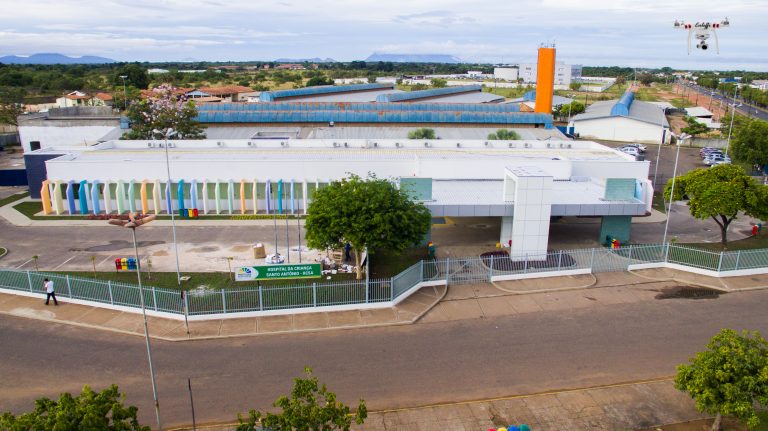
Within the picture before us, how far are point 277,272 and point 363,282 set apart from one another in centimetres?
390

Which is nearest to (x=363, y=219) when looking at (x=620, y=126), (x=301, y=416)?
(x=301, y=416)

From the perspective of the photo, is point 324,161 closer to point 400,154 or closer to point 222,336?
point 400,154

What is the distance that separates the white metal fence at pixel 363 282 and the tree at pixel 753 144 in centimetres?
2512

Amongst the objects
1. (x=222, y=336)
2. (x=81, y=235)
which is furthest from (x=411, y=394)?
(x=81, y=235)

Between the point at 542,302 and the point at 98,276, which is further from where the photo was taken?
the point at 98,276

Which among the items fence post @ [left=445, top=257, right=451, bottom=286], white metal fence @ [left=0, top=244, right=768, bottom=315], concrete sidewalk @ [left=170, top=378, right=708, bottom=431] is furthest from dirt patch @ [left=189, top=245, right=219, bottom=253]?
concrete sidewalk @ [left=170, top=378, right=708, bottom=431]

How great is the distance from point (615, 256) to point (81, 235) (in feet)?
101

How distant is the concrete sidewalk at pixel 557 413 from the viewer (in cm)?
1596

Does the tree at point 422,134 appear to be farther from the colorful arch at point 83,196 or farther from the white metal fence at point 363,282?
the colorful arch at point 83,196

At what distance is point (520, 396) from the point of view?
57.0 ft

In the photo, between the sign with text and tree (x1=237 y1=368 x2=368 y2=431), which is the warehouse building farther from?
tree (x1=237 y1=368 x2=368 y2=431)

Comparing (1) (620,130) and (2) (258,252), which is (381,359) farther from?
(1) (620,130)

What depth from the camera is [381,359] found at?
1933 cm

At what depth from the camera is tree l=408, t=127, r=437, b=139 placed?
173 ft
